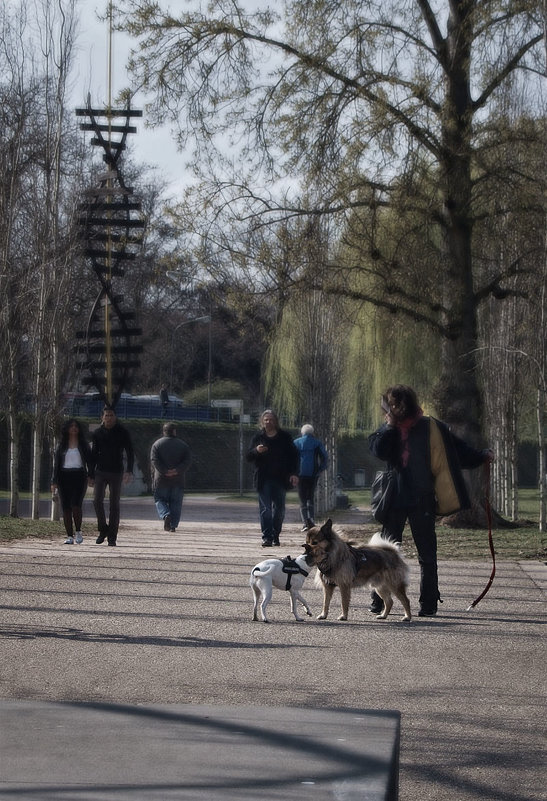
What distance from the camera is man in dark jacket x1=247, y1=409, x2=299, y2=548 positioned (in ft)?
57.7

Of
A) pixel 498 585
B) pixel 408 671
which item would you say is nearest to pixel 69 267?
pixel 498 585

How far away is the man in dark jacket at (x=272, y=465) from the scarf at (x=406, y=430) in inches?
301

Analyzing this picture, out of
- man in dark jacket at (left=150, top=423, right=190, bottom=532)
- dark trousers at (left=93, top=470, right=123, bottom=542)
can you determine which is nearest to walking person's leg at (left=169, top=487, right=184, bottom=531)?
man in dark jacket at (left=150, top=423, right=190, bottom=532)

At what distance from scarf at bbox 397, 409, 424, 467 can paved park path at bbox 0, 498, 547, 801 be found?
1.31 m

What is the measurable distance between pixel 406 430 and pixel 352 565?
126 centimetres

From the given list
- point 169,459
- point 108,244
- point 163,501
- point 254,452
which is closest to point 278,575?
point 254,452

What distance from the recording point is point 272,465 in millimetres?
17625

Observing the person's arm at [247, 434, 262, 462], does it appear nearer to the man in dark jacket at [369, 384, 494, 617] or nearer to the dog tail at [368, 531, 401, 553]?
the man in dark jacket at [369, 384, 494, 617]

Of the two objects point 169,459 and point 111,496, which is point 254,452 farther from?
point 169,459

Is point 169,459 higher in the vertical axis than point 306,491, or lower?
higher

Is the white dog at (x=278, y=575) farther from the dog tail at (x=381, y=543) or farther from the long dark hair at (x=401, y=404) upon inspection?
the long dark hair at (x=401, y=404)

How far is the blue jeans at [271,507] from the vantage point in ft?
58.2

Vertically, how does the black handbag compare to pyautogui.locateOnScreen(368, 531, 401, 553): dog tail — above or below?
above

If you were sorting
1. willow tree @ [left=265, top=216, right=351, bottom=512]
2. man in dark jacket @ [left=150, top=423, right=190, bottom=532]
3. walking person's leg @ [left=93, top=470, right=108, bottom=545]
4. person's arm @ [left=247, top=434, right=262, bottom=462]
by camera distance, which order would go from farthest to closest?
willow tree @ [left=265, top=216, right=351, bottom=512]
man in dark jacket @ [left=150, top=423, right=190, bottom=532]
person's arm @ [left=247, top=434, right=262, bottom=462]
walking person's leg @ [left=93, top=470, right=108, bottom=545]
